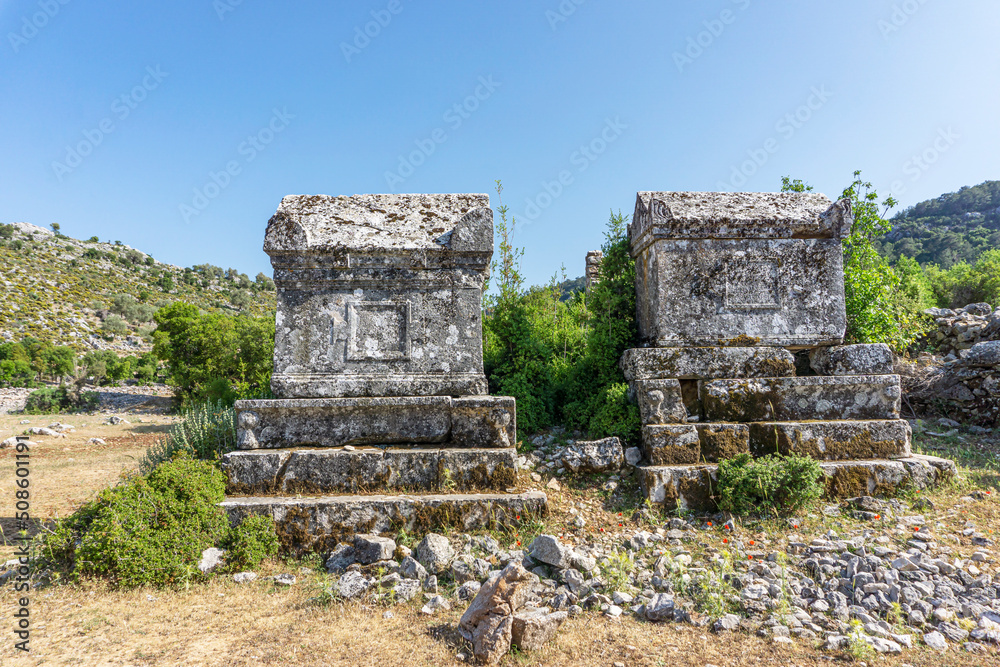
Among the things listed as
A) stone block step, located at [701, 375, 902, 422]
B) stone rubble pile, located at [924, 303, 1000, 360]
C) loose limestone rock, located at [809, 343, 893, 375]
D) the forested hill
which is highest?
the forested hill

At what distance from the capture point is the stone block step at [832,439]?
157 inches

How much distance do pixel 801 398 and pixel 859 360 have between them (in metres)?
0.65

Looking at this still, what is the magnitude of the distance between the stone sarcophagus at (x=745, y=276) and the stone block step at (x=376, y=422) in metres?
1.62

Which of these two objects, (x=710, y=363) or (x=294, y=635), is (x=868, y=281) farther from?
(x=294, y=635)

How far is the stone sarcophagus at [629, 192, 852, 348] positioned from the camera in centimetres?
430

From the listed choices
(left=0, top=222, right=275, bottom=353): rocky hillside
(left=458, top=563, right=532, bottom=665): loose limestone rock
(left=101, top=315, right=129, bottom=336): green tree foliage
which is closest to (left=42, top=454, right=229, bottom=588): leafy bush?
(left=458, top=563, right=532, bottom=665): loose limestone rock

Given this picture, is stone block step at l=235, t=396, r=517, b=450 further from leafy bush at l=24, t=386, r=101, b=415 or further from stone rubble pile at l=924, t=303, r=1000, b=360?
leafy bush at l=24, t=386, r=101, b=415

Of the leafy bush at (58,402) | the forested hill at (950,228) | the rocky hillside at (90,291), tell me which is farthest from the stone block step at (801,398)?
the rocky hillside at (90,291)

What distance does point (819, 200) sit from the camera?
181 inches

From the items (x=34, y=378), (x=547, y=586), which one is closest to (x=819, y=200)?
(x=547, y=586)

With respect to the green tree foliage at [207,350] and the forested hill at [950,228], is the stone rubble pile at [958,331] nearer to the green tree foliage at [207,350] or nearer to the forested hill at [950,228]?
the green tree foliage at [207,350]

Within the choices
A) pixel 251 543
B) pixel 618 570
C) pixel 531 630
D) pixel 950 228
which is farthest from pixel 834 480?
pixel 950 228

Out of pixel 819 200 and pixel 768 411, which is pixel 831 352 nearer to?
pixel 768 411

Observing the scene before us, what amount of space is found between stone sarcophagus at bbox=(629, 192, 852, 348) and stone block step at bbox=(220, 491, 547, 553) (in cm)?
193
